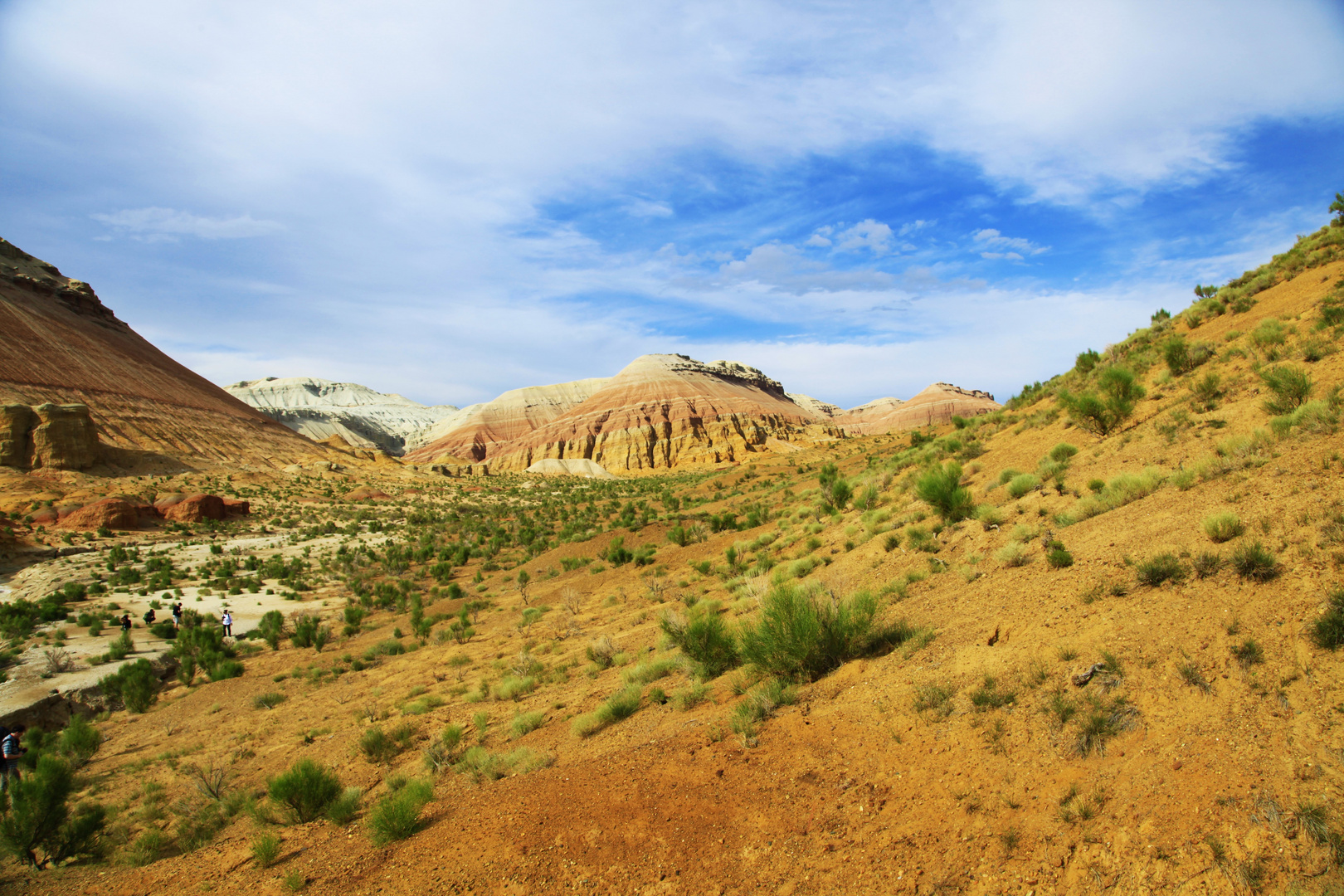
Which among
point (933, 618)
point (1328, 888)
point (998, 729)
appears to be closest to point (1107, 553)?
point (933, 618)

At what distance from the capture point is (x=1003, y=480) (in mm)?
12047

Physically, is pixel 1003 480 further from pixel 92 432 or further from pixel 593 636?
pixel 92 432

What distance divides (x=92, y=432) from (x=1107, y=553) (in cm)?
5803

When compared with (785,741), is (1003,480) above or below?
above

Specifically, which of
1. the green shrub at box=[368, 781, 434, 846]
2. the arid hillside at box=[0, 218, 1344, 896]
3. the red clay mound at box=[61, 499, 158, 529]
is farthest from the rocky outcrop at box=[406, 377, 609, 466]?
the green shrub at box=[368, 781, 434, 846]

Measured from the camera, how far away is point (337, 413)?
154m

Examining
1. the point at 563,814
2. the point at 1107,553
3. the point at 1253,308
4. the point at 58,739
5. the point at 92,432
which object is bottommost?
the point at 58,739

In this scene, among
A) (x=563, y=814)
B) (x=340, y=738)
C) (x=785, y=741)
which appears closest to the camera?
(x=563, y=814)

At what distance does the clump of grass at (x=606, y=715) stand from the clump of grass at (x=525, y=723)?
0.77 meters

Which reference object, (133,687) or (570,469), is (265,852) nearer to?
(133,687)

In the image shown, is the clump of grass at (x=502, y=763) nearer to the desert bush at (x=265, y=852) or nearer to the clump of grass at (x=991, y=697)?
the desert bush at (x=265, y=852)

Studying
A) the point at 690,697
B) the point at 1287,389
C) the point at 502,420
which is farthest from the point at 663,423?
the point at 690,697

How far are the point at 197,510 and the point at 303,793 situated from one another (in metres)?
37.3

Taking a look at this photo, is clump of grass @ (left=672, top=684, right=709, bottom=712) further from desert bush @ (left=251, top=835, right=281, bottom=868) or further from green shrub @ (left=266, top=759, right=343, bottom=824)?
desert bush @ (left=251, top=835, right=281, bottom=868)
